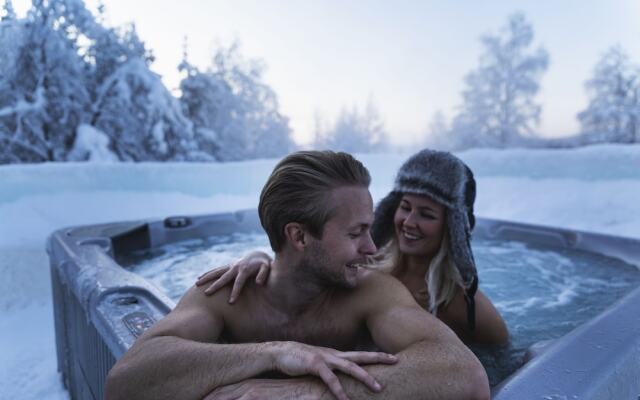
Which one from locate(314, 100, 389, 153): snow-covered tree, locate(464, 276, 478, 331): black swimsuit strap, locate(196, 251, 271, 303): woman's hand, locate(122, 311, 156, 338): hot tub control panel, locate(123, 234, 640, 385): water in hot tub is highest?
locate(314, 100, 389, 153): snow-covered tree

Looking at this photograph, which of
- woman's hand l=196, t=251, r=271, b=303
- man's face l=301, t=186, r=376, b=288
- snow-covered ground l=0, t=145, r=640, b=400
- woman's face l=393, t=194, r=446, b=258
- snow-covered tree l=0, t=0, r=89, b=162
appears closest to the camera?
man's face l=301, t=186, r=376, b=288

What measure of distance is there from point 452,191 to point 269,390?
1199mm

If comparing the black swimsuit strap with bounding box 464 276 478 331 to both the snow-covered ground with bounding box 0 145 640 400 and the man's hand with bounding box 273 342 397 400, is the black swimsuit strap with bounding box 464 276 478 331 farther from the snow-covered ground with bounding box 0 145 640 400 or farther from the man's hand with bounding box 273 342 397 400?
the snow-covered ground with bounding box 0 145 640 400

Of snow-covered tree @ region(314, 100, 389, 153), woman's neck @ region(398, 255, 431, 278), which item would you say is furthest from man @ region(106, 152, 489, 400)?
snow-covered tree @ region(314, 100, 389, 153)

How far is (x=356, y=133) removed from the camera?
23984 mm

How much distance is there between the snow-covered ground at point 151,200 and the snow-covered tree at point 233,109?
20.6ft

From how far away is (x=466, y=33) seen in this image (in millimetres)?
17406

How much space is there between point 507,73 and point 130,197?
1603 cm

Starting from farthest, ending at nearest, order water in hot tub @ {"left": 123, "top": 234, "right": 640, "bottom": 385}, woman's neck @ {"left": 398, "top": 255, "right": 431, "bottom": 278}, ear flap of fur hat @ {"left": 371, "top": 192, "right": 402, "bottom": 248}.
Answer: water in hot tub @ {"left": 123, "top": 234, "right": 640, "bottom": 385} < ear flap of fur hat @ {"left": 371, "top": 192, "right": 402, "bottom": 248} < woman's neck @ {"left": 398, "top": 255, "right": 431, "bottom": 278}

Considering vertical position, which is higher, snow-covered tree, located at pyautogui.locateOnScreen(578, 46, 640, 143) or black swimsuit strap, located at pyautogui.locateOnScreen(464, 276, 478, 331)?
snow-covered tree, located at pyautogui.locateOnScreen(578, 46, 640, 143)

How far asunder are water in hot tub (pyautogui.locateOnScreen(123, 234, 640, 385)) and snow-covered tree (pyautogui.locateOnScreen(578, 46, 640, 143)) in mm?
13630

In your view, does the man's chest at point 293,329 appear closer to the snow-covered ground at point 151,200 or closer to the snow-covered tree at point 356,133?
the snow-covered ground at point 151,200

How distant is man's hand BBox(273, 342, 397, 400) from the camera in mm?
722

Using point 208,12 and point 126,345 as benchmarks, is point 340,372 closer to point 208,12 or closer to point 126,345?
point 126,345
